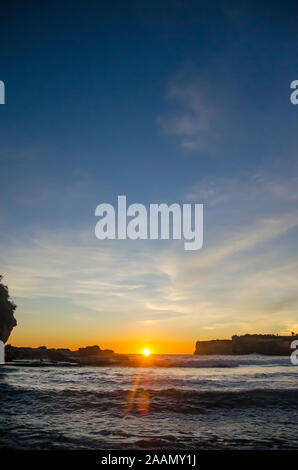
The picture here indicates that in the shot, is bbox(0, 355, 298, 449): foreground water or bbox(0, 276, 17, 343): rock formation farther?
bbox(0, 276, 17, 343): rock formation

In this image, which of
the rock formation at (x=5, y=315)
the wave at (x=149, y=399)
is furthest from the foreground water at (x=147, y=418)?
the rock formation at (x=5, y=315)

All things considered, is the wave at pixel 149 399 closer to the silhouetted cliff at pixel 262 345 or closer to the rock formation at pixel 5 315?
the rock formation at pixel 5 315

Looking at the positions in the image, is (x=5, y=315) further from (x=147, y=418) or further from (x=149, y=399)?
(x=147, y=418)

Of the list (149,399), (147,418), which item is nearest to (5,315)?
(149,399)

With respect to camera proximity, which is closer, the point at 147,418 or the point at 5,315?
the point at 147,418

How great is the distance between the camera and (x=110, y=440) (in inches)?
351

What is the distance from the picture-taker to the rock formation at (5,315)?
6438 cm

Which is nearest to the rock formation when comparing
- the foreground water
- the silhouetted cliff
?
the foreground water

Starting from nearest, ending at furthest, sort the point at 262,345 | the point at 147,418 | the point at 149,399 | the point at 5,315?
the point at 147,418, the point at 149,399, the point at 5,315, the point at 262,345

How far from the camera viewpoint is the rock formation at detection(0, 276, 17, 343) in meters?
64.4

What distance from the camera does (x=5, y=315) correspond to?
65.2 meters

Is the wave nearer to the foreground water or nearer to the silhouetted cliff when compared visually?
the foreground water
